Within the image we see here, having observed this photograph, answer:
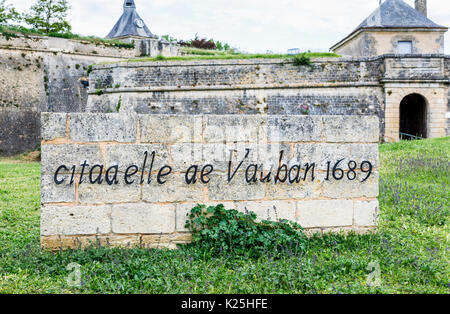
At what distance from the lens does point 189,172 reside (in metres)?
5.05

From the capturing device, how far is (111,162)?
4910mm

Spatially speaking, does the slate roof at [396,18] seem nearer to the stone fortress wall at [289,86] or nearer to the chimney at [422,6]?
the chimney at [422,6]

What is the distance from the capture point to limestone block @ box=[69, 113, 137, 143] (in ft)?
15.8

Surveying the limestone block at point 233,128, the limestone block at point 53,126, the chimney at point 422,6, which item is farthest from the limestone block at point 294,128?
the chimney at point 422,6

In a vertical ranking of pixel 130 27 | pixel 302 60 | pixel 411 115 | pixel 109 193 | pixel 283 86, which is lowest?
pixel 109 193

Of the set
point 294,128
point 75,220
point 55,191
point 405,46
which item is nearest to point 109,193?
point 75,220

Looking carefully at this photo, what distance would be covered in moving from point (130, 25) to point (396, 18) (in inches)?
777

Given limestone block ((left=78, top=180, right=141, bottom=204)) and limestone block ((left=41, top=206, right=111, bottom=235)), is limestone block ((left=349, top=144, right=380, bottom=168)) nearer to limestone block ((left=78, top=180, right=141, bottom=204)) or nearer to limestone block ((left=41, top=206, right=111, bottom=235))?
limestone block ((left=78, top=180, right=141, bottom=204))

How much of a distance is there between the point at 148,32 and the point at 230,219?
3159cm

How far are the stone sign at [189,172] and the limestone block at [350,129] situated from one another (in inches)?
0.5

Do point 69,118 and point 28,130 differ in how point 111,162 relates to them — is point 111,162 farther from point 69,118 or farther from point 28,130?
point 28,130

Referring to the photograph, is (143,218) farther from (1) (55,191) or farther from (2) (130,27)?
(2) (130,27)
